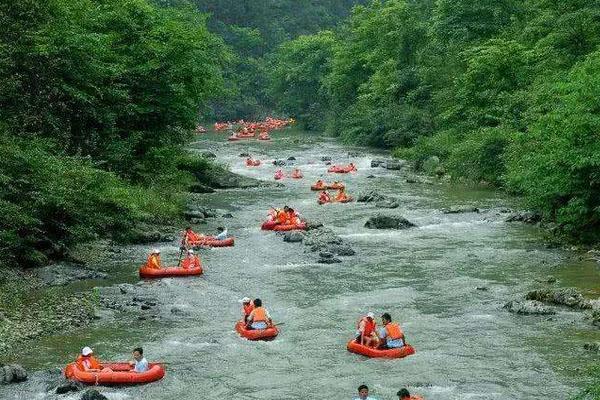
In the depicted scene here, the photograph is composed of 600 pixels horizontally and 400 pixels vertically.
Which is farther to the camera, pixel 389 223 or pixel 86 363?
pixel 389 223

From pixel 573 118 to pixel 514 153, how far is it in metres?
7.18

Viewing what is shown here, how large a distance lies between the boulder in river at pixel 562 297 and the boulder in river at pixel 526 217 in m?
10.0

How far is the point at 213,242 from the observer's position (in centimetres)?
2778

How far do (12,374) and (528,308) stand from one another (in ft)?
37.4

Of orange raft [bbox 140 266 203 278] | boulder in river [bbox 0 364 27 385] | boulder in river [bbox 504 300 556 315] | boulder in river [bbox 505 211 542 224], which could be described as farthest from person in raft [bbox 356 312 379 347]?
boulder in river [bbox 505 211 542 224]

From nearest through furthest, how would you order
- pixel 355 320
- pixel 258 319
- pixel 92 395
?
pixel 92 395 → pixel 258 319 → pixel 355 320

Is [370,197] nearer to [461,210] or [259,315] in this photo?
[461,210]

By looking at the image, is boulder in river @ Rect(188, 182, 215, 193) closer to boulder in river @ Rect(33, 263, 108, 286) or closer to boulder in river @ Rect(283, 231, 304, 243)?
boulder in river @ Rect(283, 231, 304, 243)

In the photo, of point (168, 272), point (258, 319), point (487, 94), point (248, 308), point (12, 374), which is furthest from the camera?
point (487, 94)

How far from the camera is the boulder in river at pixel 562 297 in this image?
19.1 metres

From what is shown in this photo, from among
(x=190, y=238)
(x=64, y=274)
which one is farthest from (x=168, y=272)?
(x=190, y=238)

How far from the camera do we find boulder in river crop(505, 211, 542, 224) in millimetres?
29781

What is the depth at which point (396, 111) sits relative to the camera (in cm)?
5806

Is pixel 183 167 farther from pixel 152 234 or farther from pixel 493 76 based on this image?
pixel 493 76
